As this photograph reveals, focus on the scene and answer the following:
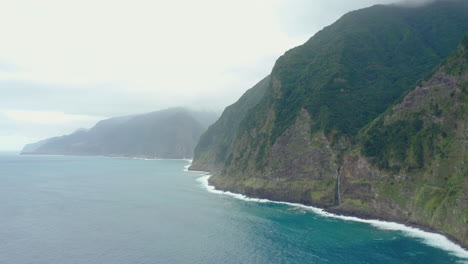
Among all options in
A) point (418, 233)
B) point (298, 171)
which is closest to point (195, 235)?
point (298, 171)

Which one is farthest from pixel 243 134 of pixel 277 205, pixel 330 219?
pixel 330 219

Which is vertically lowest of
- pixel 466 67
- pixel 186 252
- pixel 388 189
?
pixel 186 252

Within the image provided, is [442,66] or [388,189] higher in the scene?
[442,66]

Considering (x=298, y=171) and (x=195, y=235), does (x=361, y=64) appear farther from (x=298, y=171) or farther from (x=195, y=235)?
(x=195, y=235)

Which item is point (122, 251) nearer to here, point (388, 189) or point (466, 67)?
point (388, 189)

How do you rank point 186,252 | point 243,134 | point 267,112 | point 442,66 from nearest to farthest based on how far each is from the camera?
point 186,252 < point 442,66 < point 267,112 < point 243,134

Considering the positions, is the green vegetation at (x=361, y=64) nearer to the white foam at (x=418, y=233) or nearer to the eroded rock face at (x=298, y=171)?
the eroded rock face at (x=298, y=171)

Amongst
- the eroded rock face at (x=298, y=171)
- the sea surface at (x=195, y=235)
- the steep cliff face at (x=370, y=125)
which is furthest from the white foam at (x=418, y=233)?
the eroded rock face at (x=298, y=171)

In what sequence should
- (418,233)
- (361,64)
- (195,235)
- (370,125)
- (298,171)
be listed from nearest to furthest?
(418,233)
(195,235)
(370,125)
(298,171)
(361,64)
